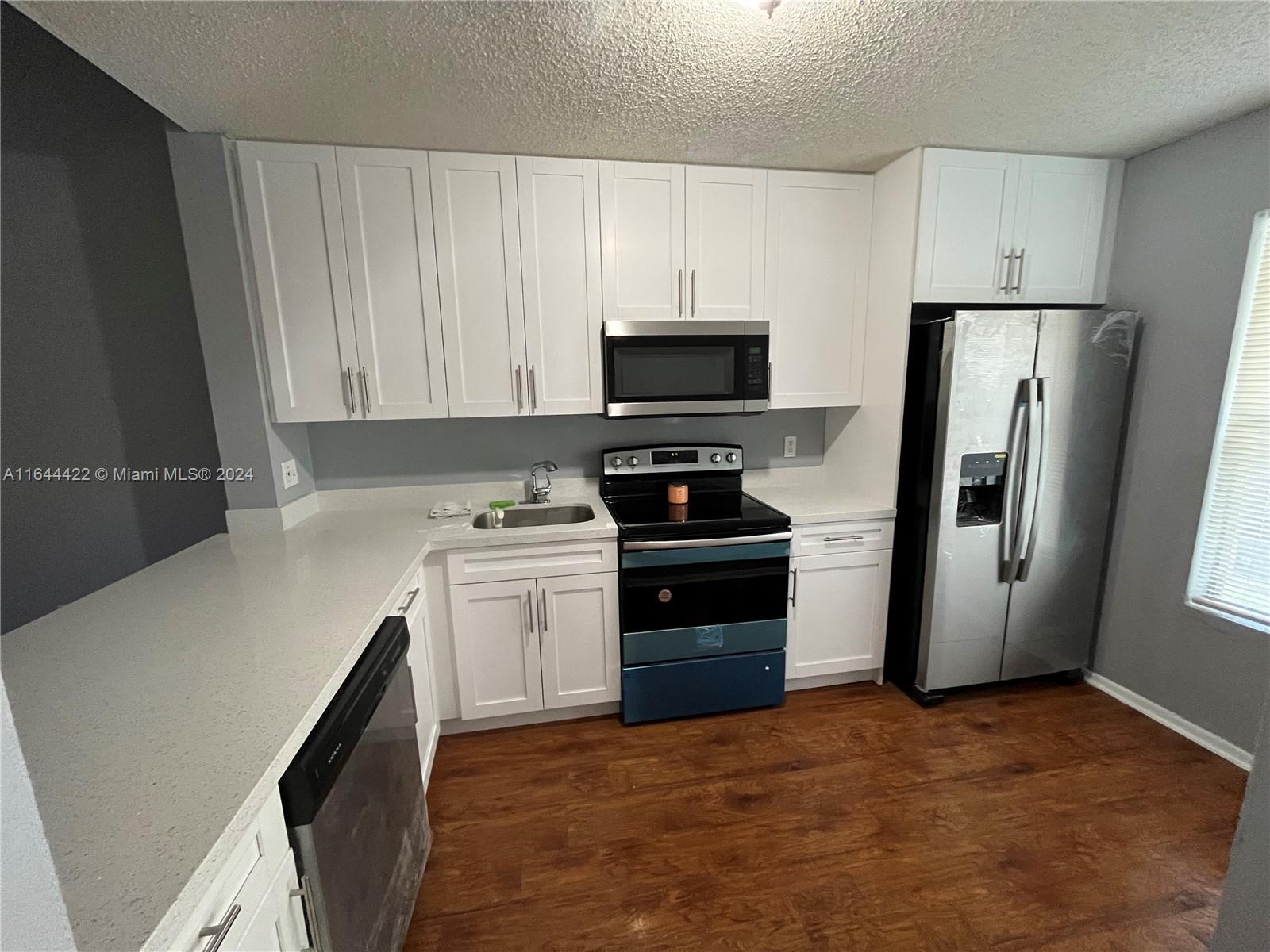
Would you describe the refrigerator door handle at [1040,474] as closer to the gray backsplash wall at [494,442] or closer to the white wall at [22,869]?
the gray backsplash wall at [494,442]

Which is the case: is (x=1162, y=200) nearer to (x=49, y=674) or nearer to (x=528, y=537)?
(x=528, y=537)

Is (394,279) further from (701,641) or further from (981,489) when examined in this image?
(981,489)

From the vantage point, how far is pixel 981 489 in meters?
2.25

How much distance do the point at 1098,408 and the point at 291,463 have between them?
3518 millimetres

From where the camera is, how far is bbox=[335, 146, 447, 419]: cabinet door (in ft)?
6.34

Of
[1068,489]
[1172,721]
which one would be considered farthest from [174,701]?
[1172,721]

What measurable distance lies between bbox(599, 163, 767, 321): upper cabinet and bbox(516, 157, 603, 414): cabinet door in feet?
0.24

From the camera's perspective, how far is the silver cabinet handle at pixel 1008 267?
7.20 ft

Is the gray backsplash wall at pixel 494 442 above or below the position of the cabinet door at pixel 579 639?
above

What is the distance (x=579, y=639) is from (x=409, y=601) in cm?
73

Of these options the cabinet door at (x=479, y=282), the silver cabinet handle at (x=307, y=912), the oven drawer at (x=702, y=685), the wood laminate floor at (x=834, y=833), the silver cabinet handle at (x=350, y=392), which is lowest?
the wood laminate floor at (x=834, y=833)

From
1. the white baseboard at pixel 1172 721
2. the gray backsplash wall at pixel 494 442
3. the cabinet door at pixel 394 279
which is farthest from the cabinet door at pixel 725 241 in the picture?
the white baseboard at pixel 1172 721

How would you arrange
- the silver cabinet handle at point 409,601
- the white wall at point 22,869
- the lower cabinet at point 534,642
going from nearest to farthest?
the white wall at point 22,869 → the silver cabinet handle at point 409,601 → the lower cabinet at point 534,642

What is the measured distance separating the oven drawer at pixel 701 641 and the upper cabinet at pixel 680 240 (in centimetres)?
138
